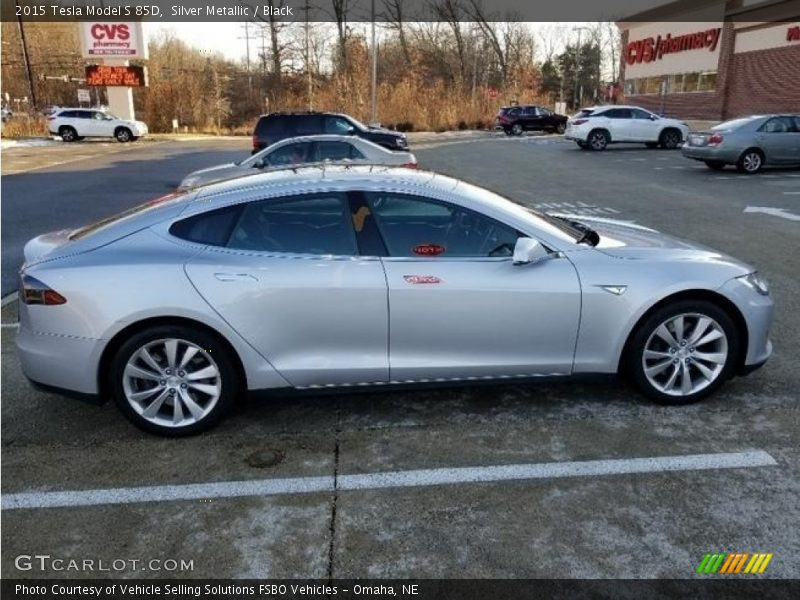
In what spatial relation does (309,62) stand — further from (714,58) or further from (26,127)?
(714,58)

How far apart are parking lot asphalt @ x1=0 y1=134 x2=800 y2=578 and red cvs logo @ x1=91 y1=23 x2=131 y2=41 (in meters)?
38.2

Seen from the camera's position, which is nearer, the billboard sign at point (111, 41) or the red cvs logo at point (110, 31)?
the red cvs logo at point (110, 31)

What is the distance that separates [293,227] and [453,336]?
3.60 ft

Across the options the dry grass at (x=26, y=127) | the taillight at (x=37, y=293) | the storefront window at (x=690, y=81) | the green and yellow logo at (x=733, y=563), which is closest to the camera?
the green and yellow logo at (x=733, y=563)

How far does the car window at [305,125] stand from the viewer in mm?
16094

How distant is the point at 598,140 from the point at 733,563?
24.5 m

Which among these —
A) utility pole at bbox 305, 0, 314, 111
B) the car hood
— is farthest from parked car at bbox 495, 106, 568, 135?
the car hood

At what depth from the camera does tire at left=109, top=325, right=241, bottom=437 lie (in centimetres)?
342

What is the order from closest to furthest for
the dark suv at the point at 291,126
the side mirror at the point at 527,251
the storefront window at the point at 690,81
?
the side mirror at the point at 527,251, the dark suv at the point at 291,126, the storefront window at the point at 690,81

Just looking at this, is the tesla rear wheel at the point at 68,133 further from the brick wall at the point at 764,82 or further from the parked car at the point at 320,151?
the brick wall at the point at 764,82

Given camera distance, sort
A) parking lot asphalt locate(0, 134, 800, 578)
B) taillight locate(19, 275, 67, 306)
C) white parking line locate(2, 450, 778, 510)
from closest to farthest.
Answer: parking lot asphalt locate(0, 134, 800, 578) < white parking line locate(2, 450, 778, 510) < taillight locate(19, 275, 67, 306)

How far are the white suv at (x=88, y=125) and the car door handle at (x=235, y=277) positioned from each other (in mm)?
34370

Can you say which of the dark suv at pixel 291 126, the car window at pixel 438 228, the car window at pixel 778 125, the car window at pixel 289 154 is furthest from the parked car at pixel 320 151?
the car window at pixel 778 125

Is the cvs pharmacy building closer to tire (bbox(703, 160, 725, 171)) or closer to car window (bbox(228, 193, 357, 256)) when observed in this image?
tire (bbox(703, 160, 725, 171))
